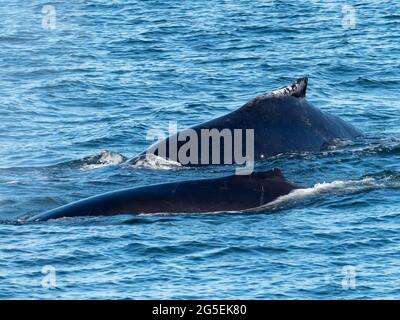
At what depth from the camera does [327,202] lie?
20.1 meters

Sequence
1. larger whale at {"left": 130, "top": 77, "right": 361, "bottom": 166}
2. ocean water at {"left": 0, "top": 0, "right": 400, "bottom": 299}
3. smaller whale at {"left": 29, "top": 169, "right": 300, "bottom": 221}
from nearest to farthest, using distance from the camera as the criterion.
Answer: ocean water at {"left": 0, "top": 0, "right": 400, "bottom": 299}
smaller whale at {"left": 29, "top": 169, "right": 300, "bottom": 221}
larger whale at {"left": 130, "top": 77, "right": 361, "bottom": 166}

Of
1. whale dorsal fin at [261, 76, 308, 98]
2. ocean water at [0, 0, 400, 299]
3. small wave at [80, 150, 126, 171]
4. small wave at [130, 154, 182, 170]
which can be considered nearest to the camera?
ocean water at [0, 0, 400, 299]

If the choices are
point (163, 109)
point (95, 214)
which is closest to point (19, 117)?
point (163, 109)

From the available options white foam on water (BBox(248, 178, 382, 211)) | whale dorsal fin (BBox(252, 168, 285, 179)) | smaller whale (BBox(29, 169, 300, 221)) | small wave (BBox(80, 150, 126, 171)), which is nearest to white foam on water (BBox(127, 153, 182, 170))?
small wave (BBox(80, 150, 126, 171))

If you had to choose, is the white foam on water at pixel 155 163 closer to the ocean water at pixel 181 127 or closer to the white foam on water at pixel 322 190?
the ocean water at pixel 181 127

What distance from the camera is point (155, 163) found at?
23.1m

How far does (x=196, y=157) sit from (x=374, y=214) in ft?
15.2

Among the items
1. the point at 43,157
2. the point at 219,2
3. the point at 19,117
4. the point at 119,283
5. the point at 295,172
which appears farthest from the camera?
the point at 219,2

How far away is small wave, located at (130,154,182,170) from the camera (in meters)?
22.9

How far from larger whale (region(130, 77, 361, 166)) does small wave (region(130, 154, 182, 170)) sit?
0.08 m

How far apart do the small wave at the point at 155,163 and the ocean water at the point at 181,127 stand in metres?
0.10

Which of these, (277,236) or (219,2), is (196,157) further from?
(219,2)

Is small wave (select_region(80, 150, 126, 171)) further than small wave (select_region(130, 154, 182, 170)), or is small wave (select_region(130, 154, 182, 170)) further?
small wave (select_region(80, 150, 126, 171))

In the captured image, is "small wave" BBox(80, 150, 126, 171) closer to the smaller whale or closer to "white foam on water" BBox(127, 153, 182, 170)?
"white foam on water" BBox(127, 153, 182, 170)
